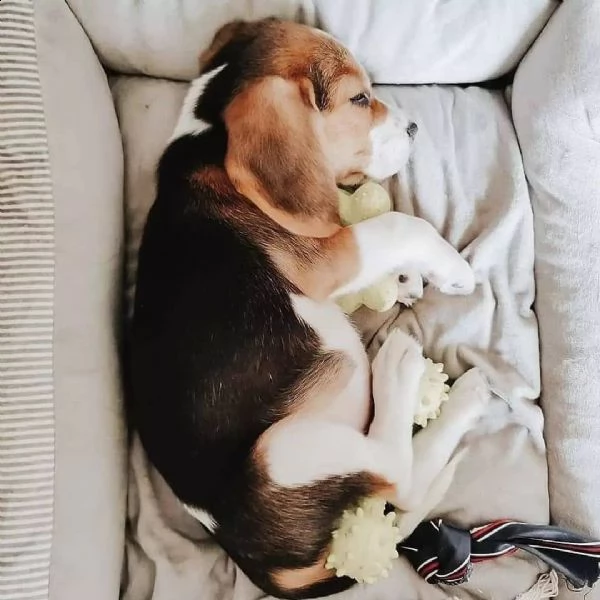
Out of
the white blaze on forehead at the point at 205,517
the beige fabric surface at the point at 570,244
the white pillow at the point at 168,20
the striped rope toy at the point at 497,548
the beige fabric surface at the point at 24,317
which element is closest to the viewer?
the beige fabric surface at the point at 24,317

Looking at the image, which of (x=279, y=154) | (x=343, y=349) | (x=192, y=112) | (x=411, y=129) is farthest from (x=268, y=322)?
(x=411, y=129)

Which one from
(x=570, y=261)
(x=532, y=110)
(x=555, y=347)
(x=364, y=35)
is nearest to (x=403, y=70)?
(x=364, y=35)

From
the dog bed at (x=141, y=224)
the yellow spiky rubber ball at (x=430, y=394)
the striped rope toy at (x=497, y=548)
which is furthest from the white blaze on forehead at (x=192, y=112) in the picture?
the striped rope toy at (x=497, y=548)

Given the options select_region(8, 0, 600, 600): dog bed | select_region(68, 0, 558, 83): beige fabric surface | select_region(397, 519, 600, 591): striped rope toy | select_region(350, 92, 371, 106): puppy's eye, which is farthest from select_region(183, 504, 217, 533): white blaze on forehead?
select_region(68, 0, 558, 83): beige fabric surface

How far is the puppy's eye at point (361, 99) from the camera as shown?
1.91m

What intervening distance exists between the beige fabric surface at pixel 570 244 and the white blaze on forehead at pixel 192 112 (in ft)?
2.79

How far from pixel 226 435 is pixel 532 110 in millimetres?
1164

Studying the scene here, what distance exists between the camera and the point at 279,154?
1683 mm

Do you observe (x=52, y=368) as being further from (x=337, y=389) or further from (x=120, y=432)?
(x=337, y=389)

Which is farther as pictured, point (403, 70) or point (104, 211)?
point (403, 70)

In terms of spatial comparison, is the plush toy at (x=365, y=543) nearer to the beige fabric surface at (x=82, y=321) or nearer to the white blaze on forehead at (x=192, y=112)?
the beige fabric surface at (x=82, y=321)

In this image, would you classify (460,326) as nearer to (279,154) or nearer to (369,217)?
(369,217)

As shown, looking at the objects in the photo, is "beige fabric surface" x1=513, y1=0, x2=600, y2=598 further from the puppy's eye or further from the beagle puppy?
the puppy's eye

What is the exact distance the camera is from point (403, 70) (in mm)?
2182
